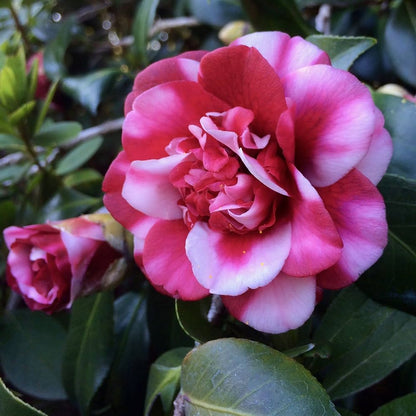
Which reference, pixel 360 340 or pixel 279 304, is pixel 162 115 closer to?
pixel 279 304

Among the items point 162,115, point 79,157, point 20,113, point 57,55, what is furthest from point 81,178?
point 162,115

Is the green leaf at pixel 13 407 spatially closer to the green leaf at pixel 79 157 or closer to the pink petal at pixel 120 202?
the pink petal at pixel 120 202

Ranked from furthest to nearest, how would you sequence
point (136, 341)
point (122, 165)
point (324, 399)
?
point (136, 341), point (122, 165), point (324, 399)

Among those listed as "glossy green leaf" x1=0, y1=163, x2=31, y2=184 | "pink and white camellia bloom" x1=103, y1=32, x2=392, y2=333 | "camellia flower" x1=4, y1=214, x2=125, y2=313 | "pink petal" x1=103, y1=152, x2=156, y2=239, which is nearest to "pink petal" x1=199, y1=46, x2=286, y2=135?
"pink and white camellia bloom" x1=103, y1=32, x2=392, y2=333

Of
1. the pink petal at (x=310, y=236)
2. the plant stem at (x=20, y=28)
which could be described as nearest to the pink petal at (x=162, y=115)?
the pink petal at (x=310, y=236)

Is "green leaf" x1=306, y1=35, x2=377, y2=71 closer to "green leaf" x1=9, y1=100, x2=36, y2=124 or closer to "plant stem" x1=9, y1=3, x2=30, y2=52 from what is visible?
"green leaf" x1=9, y1=100, x2=36, y2=124

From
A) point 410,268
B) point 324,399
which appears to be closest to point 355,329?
point 410,268

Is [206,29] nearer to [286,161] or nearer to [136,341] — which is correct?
[136,341]
